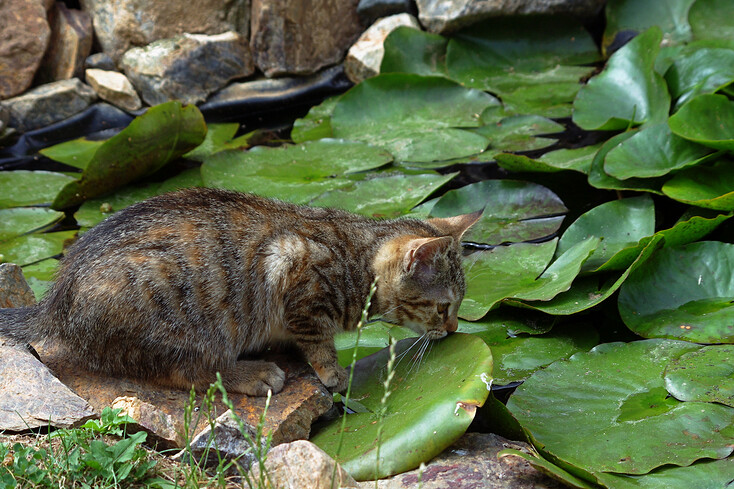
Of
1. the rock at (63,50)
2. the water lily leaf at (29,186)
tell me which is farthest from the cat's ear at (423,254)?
the rock at (63,50)

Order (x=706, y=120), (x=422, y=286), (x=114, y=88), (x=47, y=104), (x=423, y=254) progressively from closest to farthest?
(x=423, y=254)
(x=422, y=286)
(x=706, y=120)
(x=47, y=104)
(x=114, y=88)

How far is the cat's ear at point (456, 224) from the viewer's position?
13.3ft

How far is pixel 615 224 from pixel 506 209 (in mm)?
752

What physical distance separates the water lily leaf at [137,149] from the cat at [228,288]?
1.66 meters

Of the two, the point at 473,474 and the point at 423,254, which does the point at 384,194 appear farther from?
the point at 473,474

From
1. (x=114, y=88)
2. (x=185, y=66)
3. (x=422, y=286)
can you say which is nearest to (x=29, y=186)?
(x=114, y=88)

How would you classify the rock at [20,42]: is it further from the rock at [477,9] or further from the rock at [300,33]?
the rock at [477,9]

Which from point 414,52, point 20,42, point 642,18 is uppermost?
point 20,42

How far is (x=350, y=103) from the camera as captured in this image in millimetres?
6523

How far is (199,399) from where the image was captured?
3.51 meters

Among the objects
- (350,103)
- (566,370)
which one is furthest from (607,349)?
(350,103)

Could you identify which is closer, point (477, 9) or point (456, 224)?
point (456, 224)

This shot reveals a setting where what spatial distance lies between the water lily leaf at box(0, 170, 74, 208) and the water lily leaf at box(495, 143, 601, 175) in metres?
3.50

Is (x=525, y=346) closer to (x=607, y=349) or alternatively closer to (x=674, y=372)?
(x=607, y=349)
